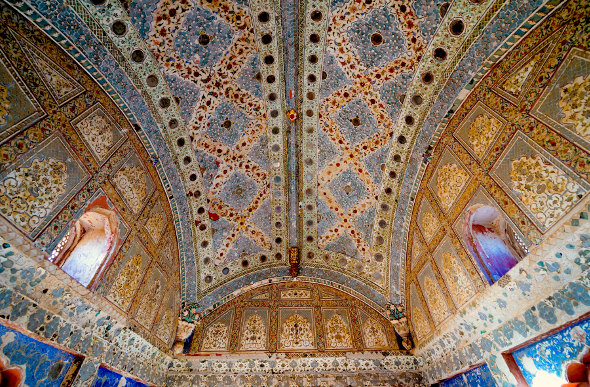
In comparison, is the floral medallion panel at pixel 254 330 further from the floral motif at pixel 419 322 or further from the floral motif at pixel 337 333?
the floral motif at pixel 419 322

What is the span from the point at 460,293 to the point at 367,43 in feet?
18.9

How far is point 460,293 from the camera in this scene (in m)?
6.02

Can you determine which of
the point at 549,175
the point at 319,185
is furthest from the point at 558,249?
the point at 319,185

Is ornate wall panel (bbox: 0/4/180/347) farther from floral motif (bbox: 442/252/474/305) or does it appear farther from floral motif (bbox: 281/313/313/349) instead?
floral motif (bbox: 442/252/474/305)

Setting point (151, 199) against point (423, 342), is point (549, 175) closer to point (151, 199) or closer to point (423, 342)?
point (423, 342)

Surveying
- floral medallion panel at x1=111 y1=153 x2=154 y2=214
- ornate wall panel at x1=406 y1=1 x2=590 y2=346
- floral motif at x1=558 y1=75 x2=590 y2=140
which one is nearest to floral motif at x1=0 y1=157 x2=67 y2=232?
floral medallion panel at x1=111 y1=153 x2=154 y2=214

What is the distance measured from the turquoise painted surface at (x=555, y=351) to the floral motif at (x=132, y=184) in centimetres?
746

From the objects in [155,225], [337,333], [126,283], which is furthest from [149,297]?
[337,333]

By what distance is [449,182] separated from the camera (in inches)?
249

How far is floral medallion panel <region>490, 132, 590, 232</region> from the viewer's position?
3.95m

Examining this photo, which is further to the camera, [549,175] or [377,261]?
[377,261]

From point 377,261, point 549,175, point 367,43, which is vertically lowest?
A: point 549,175

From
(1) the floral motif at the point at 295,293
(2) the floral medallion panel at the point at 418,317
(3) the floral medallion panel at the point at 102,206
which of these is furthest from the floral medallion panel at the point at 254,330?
(3) the floral medallion panel at the point at 102,206

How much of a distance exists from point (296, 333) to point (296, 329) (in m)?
0.11
